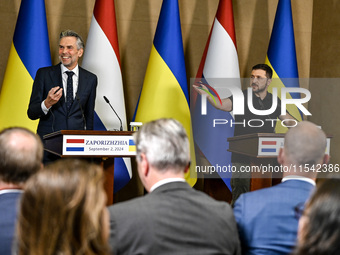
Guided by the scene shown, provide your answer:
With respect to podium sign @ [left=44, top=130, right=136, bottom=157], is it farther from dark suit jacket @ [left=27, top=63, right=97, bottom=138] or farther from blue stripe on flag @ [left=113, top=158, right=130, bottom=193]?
blue stripe on flag @ [left=113, top=158, right=130, bottom=193]

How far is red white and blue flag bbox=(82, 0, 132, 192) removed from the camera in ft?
18.1

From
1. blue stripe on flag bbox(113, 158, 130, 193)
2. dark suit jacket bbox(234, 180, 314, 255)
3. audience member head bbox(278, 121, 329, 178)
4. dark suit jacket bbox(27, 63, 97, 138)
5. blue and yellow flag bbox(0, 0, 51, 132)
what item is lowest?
blue stripe on flag bbox(113, 158, 130, 193)

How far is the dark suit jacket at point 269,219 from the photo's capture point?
1.88 metres

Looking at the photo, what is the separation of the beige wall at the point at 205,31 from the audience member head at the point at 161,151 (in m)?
4.37

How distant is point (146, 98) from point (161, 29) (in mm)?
889

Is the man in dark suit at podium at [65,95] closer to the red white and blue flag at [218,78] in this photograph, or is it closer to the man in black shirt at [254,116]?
the man in black shirt at [254,116]

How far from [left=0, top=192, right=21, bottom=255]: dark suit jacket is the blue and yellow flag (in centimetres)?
367

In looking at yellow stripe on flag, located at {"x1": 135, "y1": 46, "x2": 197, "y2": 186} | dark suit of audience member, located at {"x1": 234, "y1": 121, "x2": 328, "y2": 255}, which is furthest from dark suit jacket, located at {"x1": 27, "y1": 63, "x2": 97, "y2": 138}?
dark suit of audience member, located at {"x1": 234, "y1": 121, "x2": 328, "y2": 255}

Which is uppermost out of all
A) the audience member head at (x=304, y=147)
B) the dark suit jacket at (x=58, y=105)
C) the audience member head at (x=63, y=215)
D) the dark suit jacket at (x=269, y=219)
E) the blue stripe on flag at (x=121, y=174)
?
the dark suit jacket at (x=58, y=105)

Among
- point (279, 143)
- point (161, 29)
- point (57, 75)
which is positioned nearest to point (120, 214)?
point (279, 143)

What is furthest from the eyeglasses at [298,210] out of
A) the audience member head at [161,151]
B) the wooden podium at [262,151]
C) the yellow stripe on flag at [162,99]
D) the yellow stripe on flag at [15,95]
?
the yellow stripe on flag at [15,95]

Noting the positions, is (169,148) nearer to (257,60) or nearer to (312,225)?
(312,225)

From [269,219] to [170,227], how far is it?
0.46 meters

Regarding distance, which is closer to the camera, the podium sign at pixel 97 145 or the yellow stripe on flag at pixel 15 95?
the podium sign at pixel 97 145
